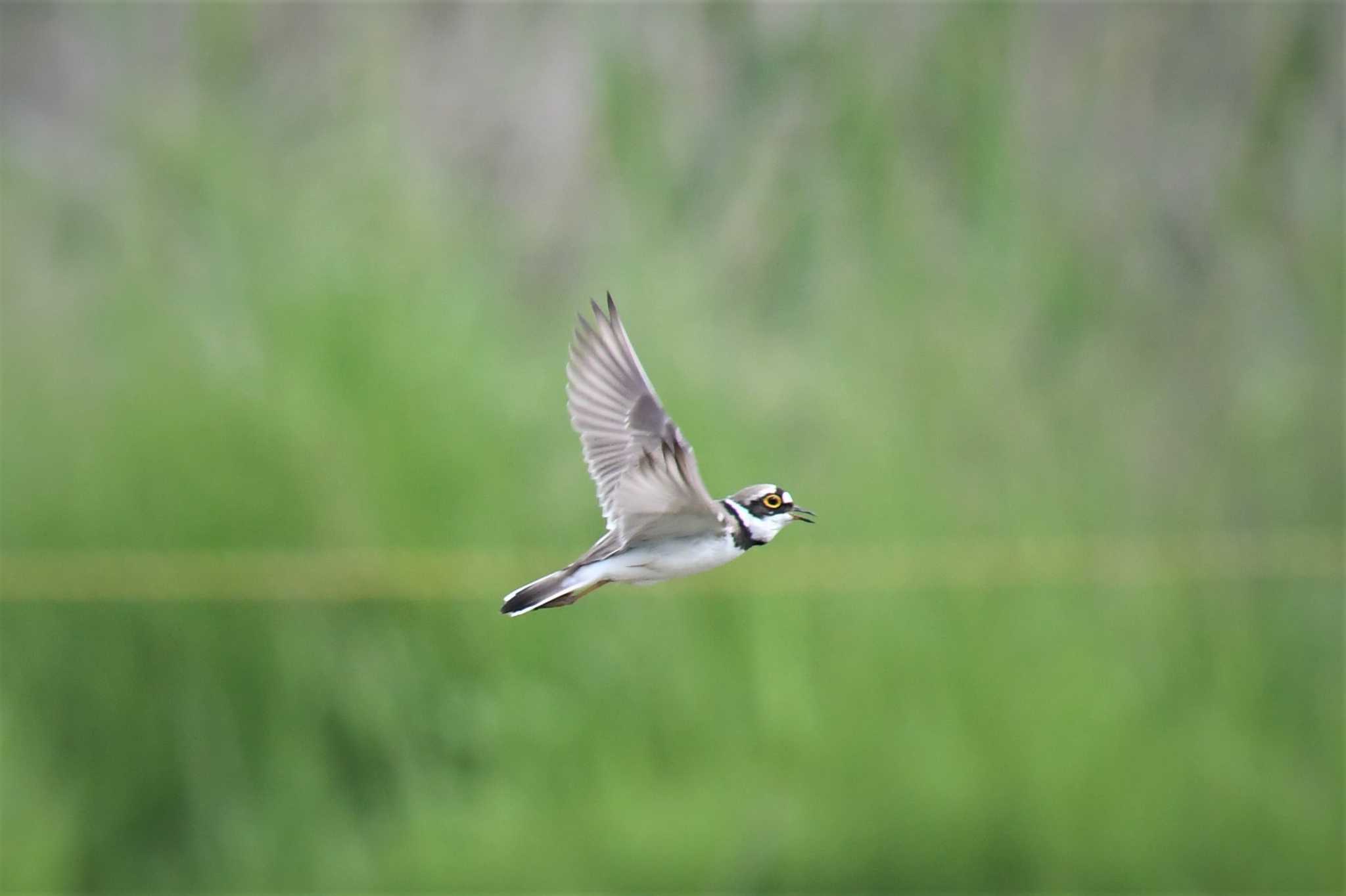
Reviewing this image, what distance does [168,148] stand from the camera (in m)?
5.39

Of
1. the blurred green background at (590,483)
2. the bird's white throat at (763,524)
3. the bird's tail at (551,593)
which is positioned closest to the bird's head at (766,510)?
the bird's white throat at (763,524)

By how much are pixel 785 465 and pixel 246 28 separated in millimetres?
2162

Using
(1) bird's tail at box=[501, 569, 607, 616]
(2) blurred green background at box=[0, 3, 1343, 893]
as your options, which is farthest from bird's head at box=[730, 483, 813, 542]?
(2) blurred green background at box=[0, 3, 1343, 893]

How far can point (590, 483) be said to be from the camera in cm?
522

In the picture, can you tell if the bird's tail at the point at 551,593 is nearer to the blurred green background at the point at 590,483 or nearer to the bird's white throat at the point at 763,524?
the bird's white throat at the point at 763,524

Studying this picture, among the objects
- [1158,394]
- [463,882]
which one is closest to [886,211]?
[1158,394]

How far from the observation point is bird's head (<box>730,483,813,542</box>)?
125 cm

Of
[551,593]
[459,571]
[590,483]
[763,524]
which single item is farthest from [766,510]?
[459,571]

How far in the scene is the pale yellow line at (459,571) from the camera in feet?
17.5

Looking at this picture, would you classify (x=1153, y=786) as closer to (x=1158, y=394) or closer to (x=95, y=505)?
(x=1158, y=394)

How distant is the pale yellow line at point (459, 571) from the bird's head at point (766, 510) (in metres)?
3.91

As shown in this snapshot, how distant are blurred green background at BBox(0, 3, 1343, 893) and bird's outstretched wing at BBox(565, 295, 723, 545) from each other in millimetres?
3650

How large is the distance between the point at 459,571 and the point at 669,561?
4.21m

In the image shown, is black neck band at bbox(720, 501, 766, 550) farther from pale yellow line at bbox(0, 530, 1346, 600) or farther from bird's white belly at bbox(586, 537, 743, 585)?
pale yellow line at bbox(0, 530, 1346, 600)
